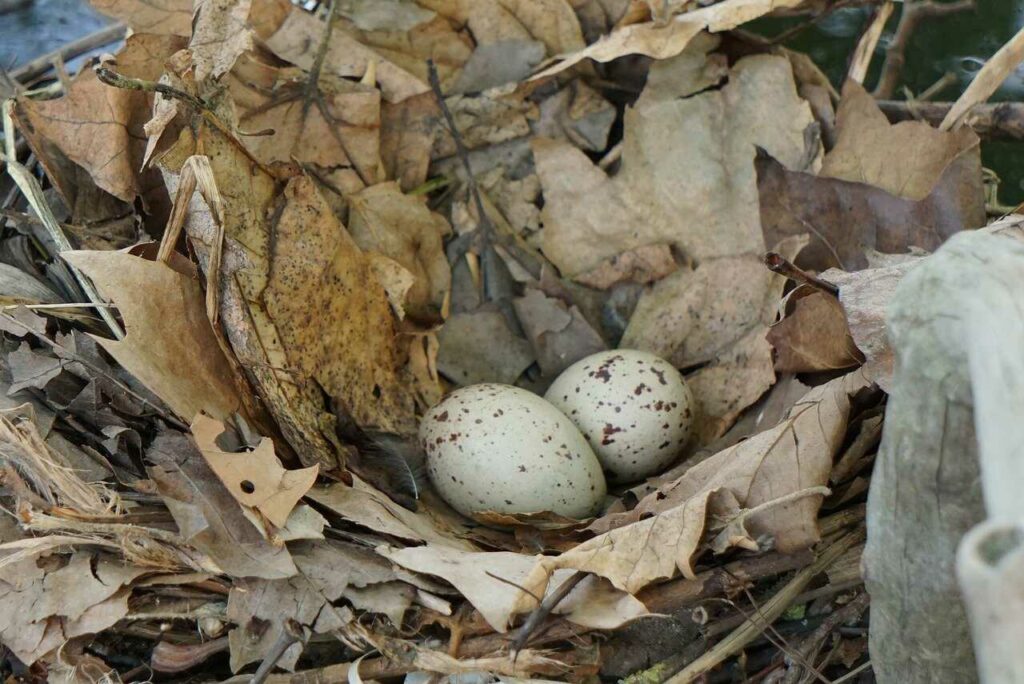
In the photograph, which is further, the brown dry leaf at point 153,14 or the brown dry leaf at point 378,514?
the brown dry leaf at point 153,14

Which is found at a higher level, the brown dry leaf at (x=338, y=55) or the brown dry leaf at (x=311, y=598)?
the brown dry leaf at (x=338, y=55)

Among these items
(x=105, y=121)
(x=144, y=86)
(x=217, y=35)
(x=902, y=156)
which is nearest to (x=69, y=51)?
(x=105, y=121)

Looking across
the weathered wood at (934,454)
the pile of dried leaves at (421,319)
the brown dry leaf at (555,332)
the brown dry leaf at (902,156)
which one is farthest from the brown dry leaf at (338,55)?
the weathered wood at (934,454)

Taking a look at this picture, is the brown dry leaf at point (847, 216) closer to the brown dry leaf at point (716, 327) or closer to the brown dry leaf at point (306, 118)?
the brown dry leaf at point (716, 327)

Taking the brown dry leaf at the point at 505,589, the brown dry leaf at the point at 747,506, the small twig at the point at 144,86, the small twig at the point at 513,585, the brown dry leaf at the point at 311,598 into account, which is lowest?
the brown dry leaf at the point at 311,598

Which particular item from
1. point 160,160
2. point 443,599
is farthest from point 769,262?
point 160,160

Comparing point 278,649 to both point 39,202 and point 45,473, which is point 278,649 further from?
point 39,202
